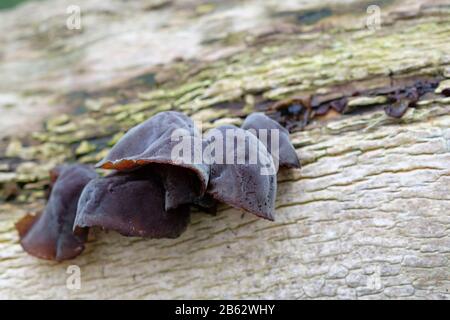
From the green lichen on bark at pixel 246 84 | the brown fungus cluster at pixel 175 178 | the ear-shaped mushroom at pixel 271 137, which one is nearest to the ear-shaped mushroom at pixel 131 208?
A: the brown fungus cluster at pixel 175 178

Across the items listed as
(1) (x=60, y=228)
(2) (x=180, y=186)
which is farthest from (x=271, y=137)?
(1) (x=60, y=228)

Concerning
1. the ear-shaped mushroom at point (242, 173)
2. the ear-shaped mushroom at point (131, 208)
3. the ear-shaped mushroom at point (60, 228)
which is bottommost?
the ear-shaped mushroom at point (60, 228)

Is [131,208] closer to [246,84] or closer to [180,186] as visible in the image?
[180,186]

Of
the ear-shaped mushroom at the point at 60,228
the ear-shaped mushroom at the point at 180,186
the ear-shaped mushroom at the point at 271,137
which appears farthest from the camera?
the ear-shaped mushroom at the point at 60,228

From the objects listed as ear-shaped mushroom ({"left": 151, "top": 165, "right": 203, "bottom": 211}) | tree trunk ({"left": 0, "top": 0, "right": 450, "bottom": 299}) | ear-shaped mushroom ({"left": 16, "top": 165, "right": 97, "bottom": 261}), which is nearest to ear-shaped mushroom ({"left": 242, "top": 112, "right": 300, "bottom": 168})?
tree trunk ({"left": 0, "top": 0, "right": 450, "bottom": 299})

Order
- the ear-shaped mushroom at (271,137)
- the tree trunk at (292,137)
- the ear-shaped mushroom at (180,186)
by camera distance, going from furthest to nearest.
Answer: the ear-shaped mushroom at (271,137) < the tree trunk at (292,137) < the ear-shaped mushroom at (180,186)

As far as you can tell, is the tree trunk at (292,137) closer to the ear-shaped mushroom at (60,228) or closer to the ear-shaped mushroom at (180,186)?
the ear-shaped mushroom at (60,228)

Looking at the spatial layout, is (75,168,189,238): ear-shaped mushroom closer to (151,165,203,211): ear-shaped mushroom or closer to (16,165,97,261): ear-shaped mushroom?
(151,165,203,211): ear-shaped mushroom

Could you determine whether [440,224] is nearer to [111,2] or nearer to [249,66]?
[249,66]
